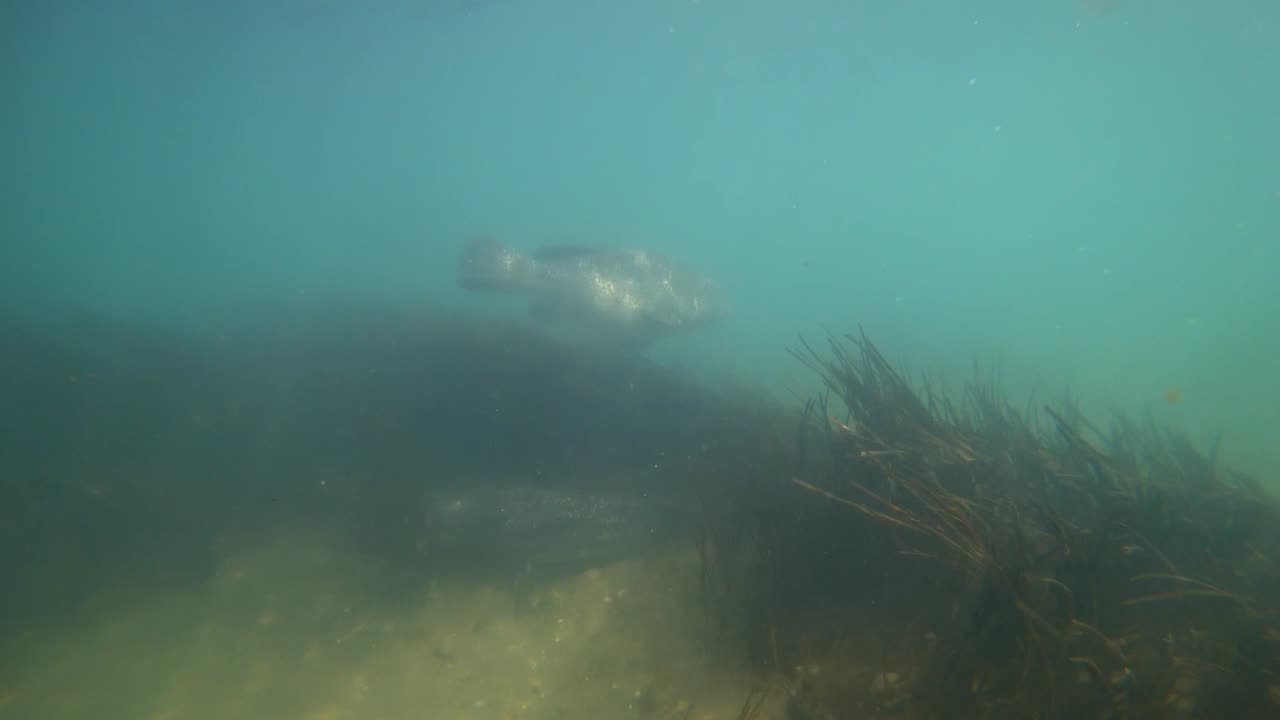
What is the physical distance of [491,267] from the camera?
11.1m

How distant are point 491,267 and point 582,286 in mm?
2090

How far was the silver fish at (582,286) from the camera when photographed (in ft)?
36.7

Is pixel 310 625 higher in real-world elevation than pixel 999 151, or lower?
lower

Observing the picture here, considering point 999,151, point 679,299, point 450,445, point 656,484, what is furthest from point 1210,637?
point 999,151

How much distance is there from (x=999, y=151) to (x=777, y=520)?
3888 inches

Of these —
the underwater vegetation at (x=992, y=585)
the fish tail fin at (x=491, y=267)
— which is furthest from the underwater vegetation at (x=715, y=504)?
the fish tail fin at (x=491, y=267)

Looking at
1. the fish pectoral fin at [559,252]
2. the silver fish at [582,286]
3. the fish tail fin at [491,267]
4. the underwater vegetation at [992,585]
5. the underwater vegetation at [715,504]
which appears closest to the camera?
the underwater vegetation at [992,585]

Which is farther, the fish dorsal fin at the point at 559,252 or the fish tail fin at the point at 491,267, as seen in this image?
the fish dorsal fin at the point at 559,252

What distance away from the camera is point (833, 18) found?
28.1 meters

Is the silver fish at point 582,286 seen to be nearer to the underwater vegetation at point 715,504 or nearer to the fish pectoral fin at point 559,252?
the fish pectoral fin at point 559,252

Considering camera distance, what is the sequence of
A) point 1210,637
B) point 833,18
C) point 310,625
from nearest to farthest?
point 1210,637 → point 310,625 → point 833,18

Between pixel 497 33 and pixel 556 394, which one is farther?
pixel 497 33

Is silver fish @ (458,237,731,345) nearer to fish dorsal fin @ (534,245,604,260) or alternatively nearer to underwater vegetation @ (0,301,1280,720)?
fish dorsal fin @ (534,245,604,260)

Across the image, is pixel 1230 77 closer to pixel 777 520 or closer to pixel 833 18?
pixel 833 18
